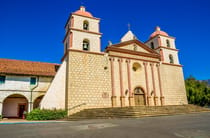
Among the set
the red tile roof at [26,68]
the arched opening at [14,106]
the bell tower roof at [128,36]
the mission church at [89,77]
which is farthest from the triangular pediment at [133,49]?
the arched opening at [14,106]

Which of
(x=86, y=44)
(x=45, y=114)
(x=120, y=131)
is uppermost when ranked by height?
(x=86, y=44)

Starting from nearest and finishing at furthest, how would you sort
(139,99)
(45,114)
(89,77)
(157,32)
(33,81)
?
(45,114) → (89,77) → (33,81) → (139,99) → (157,32)

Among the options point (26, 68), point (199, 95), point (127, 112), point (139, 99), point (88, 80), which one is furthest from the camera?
point (199, 95)

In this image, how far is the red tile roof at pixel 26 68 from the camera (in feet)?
56.7

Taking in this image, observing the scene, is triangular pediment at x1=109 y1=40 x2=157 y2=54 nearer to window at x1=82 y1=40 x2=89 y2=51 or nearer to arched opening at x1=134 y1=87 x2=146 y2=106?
window at x1=82 y1=40 x2=89 y2=51

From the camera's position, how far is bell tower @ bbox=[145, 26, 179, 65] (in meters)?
22.3

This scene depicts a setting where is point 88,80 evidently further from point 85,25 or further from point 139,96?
point 85,25

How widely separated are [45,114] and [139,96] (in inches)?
414

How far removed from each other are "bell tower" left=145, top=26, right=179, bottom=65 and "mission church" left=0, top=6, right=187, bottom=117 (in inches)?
8.0

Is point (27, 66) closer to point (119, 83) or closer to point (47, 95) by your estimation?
point (47, 95)

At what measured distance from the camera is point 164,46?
74.6ft

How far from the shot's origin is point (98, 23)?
766 inches

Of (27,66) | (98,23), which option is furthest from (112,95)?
(27,66)

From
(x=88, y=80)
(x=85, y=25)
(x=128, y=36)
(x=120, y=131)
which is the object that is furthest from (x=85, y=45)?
(x=120, y=131)
